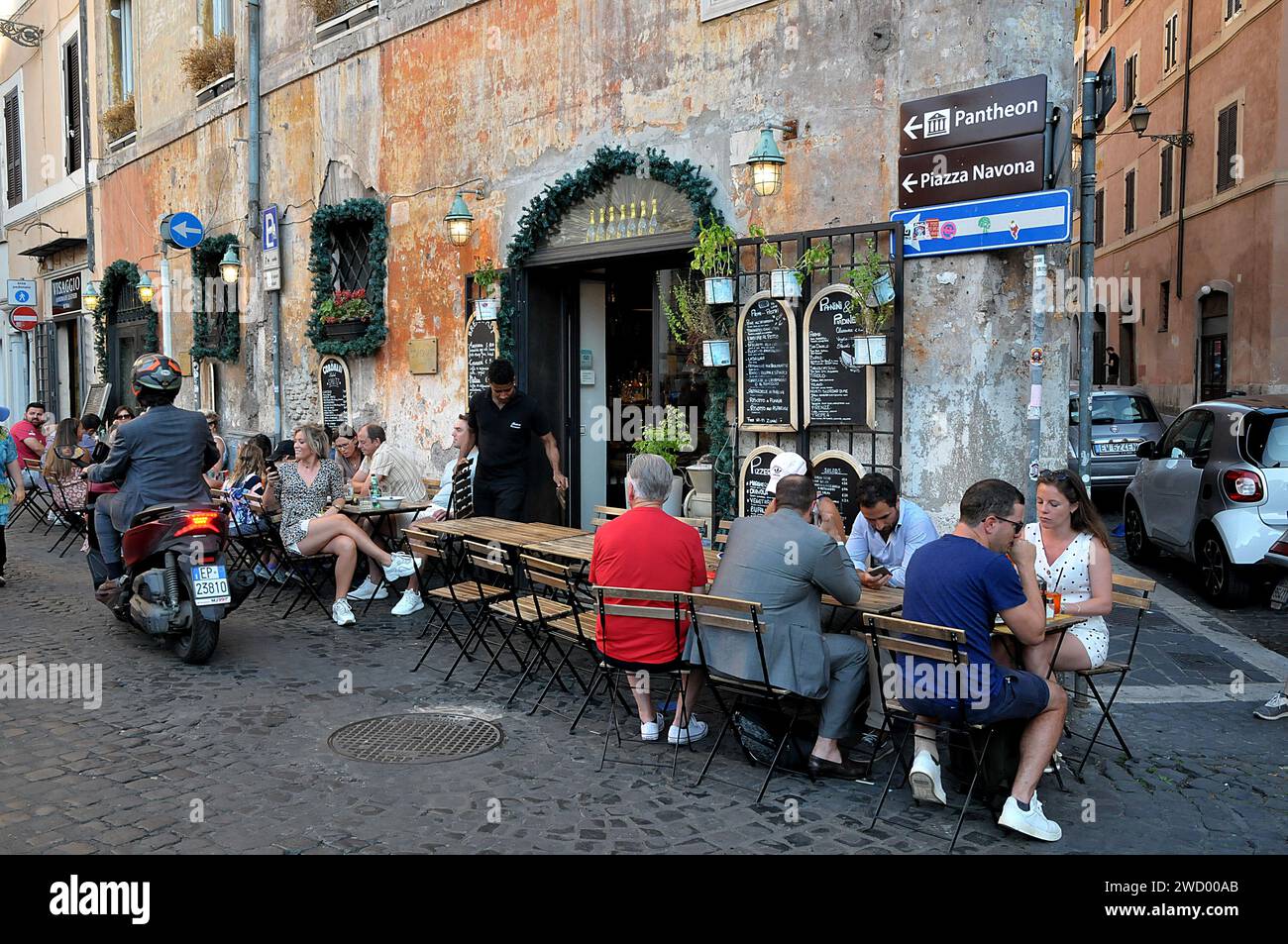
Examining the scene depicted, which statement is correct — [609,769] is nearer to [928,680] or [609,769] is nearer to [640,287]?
[928,680]

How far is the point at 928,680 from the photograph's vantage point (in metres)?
4.26

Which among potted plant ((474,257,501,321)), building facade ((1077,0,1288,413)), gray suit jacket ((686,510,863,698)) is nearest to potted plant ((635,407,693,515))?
potted plant ((474,257,501,321))

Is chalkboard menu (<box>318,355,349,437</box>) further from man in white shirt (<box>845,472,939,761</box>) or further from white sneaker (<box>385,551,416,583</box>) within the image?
→ man in white shirt (<box>845,472,939,761</box>)

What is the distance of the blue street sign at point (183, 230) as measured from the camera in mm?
14852

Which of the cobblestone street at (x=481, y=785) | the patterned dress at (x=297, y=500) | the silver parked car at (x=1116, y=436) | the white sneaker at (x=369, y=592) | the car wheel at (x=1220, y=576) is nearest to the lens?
the cobblestone street at (x=481, y=785)

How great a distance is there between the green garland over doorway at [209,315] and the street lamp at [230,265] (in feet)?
1.39

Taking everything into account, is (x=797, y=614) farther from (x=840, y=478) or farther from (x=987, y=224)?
(x=987, y=224)

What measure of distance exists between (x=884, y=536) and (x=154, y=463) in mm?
4616

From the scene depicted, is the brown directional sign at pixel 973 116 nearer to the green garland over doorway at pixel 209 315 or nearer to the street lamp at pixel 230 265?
the street lamp at pixel 230 265

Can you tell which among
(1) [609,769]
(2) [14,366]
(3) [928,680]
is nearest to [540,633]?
(1) [609,769]

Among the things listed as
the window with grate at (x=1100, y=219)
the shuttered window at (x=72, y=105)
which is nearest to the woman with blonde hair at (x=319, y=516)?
the shuttered window at (x=72, y=105)

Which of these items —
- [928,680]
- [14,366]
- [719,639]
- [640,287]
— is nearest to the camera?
[928,680]

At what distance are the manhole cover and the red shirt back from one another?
851mm

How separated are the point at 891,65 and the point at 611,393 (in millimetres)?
4412
